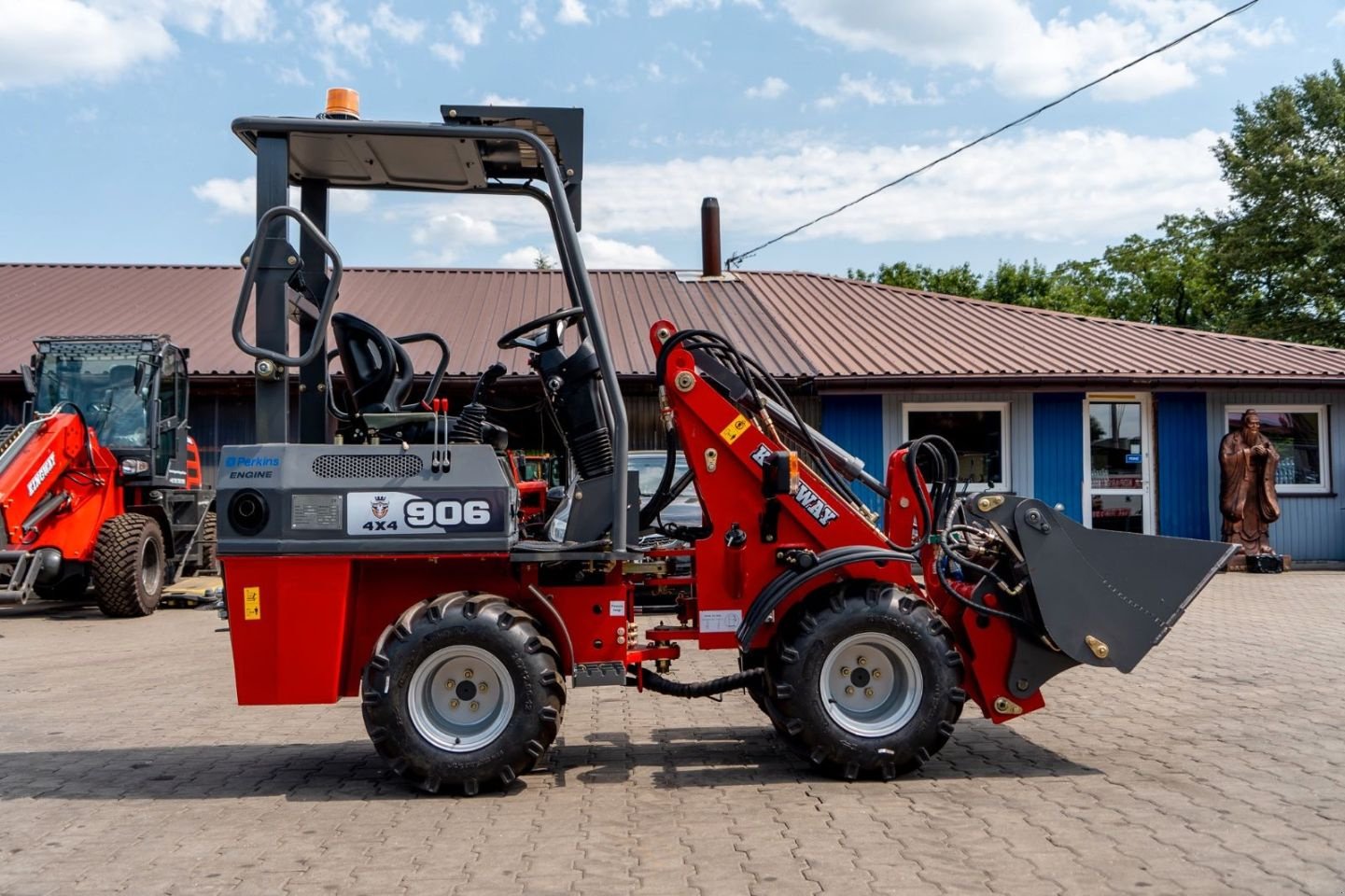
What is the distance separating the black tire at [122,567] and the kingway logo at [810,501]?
9522 mm

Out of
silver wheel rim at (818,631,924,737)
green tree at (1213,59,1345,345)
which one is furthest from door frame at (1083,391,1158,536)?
green tree at (1213,59,1345,345)

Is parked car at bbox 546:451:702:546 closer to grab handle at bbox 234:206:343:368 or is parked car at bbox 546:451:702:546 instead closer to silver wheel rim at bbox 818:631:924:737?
silver wheel rim at bbox 818:631:924:737

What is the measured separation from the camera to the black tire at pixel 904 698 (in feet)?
18.0

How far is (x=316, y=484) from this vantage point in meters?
5.35

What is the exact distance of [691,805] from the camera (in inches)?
205

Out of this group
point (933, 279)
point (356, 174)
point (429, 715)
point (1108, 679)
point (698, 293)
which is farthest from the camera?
point (933, 279)

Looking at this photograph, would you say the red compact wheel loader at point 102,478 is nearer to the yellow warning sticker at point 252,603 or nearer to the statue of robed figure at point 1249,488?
the yellow warning sticker at point 252,603

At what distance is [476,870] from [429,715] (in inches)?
46.6

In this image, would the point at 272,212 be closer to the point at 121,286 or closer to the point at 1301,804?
the point at 1301,804

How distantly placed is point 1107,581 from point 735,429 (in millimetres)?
1976

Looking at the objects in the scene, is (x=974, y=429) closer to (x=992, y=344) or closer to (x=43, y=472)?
(x=992, y=344)

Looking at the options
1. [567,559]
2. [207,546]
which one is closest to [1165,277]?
[207,546]

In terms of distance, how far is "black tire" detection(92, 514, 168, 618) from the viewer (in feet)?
41.8

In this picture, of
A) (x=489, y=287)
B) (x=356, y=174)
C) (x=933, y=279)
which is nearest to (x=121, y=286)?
(x=489, y=287)
